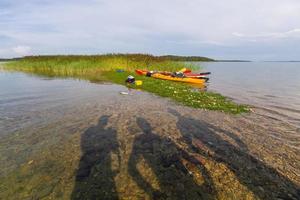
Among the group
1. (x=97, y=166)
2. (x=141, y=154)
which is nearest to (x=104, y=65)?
(x=141, y=154)

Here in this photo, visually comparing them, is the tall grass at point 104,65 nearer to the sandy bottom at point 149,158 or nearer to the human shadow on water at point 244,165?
the sandy bottom at point 149,158

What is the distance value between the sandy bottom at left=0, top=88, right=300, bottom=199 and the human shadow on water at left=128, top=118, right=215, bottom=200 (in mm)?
22

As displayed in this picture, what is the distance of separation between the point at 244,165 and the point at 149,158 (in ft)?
8.70

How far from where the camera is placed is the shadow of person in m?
→ 4.59

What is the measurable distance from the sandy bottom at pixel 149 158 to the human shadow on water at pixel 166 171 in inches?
0.9

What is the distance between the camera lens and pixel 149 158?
243 inches

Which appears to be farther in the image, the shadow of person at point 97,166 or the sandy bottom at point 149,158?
the sandy bottom at point 149,158

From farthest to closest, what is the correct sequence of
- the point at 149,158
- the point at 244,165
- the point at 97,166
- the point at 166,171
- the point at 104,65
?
1. the point at 104,65
2. the point at 149,158
3. the point at 244,165
4. the point at 97,166
5. the point at 166,171

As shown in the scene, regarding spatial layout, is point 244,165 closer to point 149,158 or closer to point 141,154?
point 149,158

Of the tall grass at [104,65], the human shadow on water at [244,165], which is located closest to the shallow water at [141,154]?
the human shadow on water at [244,165]

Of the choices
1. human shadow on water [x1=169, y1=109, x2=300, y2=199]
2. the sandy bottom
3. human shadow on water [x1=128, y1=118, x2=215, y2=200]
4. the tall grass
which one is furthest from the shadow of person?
the tall grass

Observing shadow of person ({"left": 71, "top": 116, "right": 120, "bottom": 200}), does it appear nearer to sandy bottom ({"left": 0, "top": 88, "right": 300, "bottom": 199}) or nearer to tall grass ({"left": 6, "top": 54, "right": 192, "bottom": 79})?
sandy bottom ({"left": 0, "top": 88, "right": 300, "bottom": 199})

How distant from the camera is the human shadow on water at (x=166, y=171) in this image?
465 centimetres

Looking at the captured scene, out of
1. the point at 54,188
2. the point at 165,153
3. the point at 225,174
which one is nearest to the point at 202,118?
the point at 165,153
